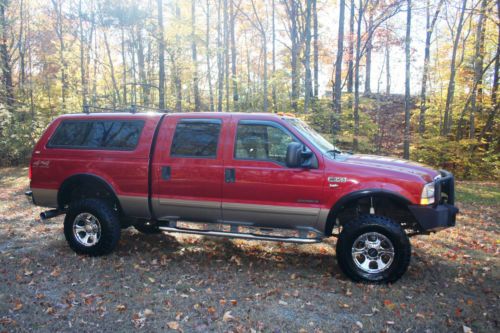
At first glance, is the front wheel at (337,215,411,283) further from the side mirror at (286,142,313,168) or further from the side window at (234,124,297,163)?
the side window at (234,124,297,163)

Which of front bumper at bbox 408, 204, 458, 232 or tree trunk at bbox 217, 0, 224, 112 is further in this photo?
tree trunk at bbox 217, 0, 224, 112

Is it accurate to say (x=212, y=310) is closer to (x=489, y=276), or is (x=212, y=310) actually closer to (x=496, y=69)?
(x=489, y=276)

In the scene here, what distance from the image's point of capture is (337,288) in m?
4.36

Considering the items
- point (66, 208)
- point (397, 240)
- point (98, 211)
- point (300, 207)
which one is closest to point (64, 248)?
point (66, 208)

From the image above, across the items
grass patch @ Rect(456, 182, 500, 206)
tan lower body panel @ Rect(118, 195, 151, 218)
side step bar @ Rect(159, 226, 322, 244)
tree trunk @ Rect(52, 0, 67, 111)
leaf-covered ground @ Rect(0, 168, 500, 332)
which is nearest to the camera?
leaf-covered ground @ Rect(0, 168, 500, 332)

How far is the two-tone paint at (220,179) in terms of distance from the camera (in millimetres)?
4492

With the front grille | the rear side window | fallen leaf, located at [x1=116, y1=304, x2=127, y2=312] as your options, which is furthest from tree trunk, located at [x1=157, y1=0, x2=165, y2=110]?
the front grille

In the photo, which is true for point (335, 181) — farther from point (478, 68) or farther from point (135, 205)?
point (478, 68)

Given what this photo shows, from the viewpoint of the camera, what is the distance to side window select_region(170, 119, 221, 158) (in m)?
→ 5.01

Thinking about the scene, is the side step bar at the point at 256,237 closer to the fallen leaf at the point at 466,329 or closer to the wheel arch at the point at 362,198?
the wheel arch at the point at 362,198

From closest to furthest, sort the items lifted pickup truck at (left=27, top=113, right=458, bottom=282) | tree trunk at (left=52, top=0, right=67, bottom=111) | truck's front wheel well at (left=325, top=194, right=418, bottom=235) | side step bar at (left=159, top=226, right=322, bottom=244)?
lifted pickup truck at (left=27, top=113, right=458, bottom=282)
side step bar at (left=159, top=226, right=322, bottom=244)
truck's front wheel well at (left=325, top=194, right=418, bottom=235)
tree trunk at (left=52, top=0, right=67, bottom=111)

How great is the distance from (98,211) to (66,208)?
2.53 ft

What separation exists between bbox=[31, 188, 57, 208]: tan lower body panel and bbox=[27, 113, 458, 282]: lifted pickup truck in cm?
2

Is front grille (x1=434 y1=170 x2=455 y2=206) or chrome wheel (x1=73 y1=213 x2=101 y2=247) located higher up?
front grille (x1=434 y1=170 x2=455 y2=206)
